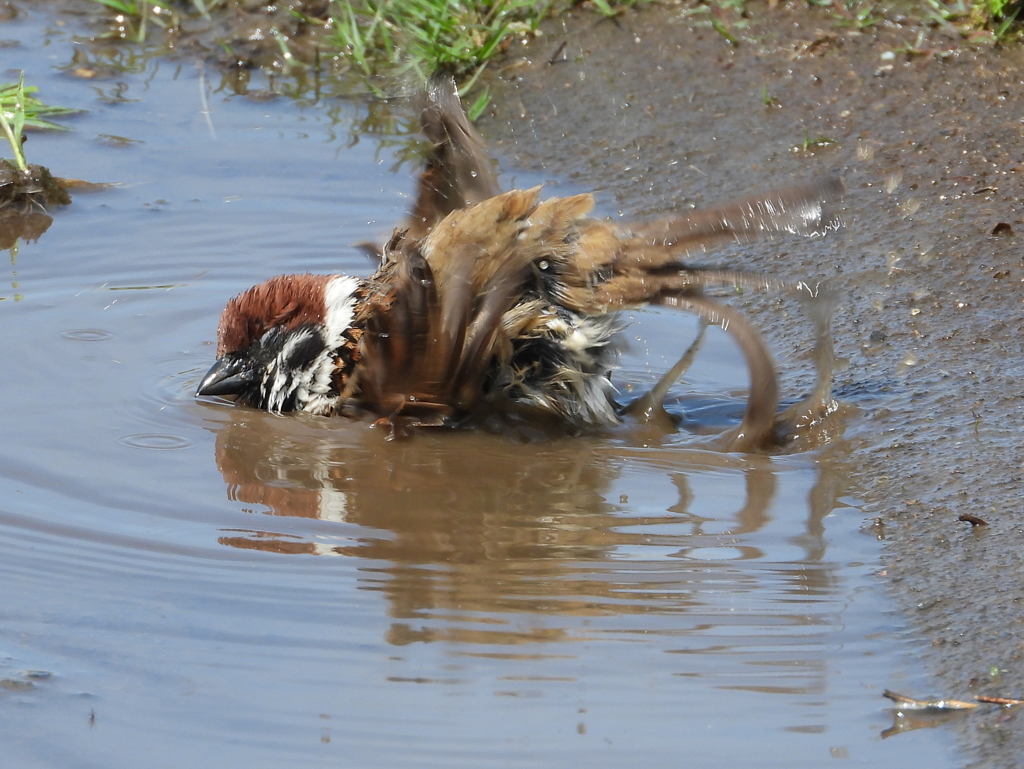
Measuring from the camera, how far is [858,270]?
5.02 meters

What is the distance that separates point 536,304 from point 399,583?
1.04m

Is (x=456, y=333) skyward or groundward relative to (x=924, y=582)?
skyward

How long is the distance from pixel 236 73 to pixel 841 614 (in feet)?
17.9

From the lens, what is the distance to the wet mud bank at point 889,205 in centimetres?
307

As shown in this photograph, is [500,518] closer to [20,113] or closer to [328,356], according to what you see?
[328,356]

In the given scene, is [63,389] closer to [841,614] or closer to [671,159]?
[841,614]

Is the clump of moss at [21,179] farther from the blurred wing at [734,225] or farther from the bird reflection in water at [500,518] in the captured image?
the blurred wing at [734,225]

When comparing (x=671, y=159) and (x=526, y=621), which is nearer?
(x=526, y=621)

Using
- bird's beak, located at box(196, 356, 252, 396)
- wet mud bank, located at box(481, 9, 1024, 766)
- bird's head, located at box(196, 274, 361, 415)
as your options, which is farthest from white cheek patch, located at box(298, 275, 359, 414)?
wet mud bank, located at box(481, 9, 1024, 766)

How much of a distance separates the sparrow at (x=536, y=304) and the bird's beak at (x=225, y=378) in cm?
36

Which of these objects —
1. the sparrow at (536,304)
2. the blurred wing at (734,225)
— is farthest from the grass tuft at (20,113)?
the blurred wing at (734,225)

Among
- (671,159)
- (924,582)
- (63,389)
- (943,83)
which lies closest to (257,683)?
(924,582)

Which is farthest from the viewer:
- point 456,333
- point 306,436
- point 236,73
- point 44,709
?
point 236,73

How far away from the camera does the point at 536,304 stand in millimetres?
3777
